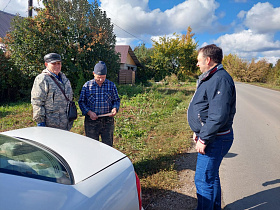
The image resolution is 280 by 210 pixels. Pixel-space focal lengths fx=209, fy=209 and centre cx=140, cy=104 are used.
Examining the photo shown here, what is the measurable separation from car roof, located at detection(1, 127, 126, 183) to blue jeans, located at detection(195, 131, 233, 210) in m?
1.00

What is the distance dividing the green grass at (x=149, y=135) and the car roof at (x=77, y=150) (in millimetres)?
1426

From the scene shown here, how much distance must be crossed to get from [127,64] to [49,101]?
25.8 meters

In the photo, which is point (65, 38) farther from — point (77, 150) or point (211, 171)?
point (211, 171)

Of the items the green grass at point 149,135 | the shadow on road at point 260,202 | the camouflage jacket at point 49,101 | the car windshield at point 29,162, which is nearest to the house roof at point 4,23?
the green grass at point 149,135

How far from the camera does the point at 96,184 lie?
146 cm

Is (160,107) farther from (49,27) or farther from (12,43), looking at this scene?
(12,43)

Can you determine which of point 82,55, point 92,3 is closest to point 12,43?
point 82,55

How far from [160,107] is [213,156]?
6799mm

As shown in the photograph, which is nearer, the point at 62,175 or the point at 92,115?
the point at 62,175

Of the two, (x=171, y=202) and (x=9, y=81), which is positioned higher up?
(x=9, y=81)

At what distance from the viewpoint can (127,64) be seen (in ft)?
92.7

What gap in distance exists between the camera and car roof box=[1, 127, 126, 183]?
1608 mm

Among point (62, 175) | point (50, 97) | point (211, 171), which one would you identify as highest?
point (50, 97)

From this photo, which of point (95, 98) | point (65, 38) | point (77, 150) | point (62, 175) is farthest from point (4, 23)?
point (62, 175)
